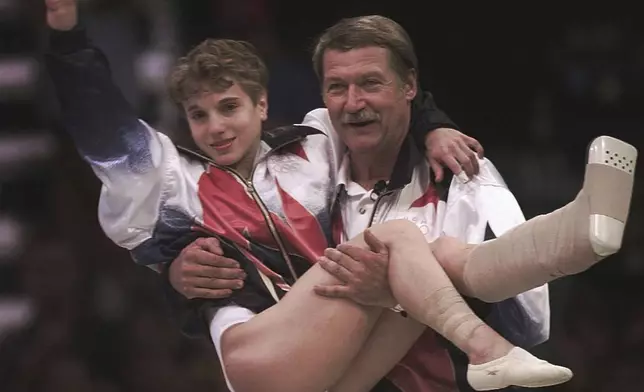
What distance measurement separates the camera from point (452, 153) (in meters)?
1.86

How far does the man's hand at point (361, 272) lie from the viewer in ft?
5.49

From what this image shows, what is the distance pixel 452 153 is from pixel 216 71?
36cm

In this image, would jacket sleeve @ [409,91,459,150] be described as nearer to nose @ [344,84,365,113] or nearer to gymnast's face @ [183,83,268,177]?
nose @ [344,84,365,113]

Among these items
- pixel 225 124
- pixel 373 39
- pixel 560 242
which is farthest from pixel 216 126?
pixel 560 242

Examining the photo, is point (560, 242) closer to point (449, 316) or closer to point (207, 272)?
point (449, 316)

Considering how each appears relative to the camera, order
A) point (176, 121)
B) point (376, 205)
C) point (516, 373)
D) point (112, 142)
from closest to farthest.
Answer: point (516, 373) < point (112, 142) < point (376, 205) < point (176, 121)

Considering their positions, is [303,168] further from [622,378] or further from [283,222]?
[622,378]

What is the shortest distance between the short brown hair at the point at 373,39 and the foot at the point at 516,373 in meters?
0.52

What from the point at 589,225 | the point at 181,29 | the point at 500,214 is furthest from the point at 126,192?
the point at 181,29

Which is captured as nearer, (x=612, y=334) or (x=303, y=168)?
(x=303, y=168)

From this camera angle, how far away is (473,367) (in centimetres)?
155

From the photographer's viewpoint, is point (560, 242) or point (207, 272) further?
point (207, 272)

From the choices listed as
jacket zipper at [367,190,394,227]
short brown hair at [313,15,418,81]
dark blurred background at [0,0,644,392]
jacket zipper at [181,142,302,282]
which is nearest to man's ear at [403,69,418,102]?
short brown hair at [313,15,418,81]

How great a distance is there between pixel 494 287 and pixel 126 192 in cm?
53
